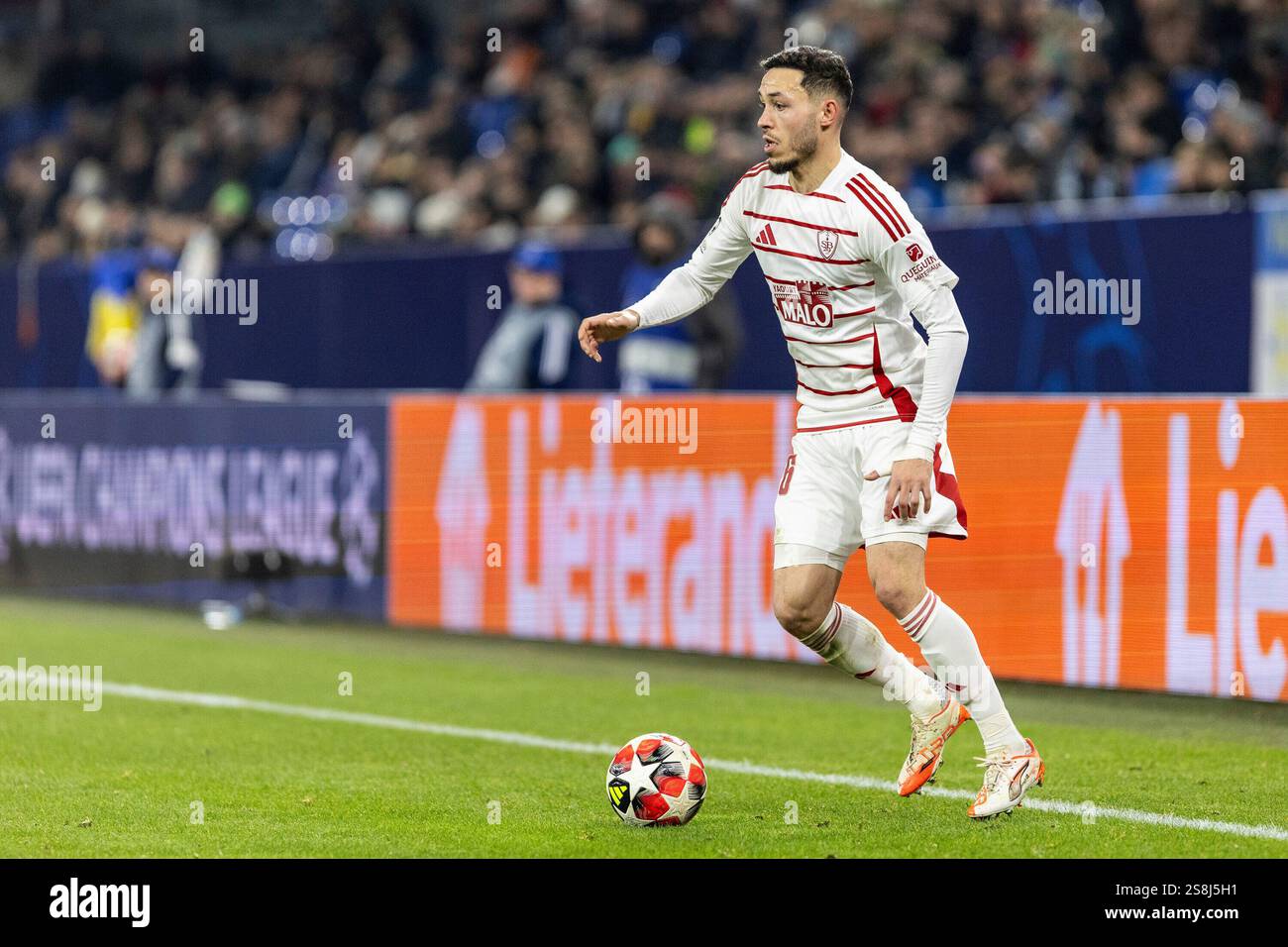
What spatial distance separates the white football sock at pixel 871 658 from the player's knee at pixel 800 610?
0.06 m

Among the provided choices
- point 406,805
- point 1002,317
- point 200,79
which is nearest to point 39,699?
point 406,805

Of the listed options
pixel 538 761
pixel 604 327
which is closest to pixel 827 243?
pixel 604 327

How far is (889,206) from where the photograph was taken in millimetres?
6352

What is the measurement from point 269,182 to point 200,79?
480 centimetres

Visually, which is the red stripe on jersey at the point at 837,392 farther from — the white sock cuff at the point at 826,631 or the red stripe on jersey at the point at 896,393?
the white sock cuff at the point at 826,631

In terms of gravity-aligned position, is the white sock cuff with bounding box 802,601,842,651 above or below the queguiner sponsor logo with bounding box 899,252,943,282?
below

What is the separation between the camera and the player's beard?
6.41 m

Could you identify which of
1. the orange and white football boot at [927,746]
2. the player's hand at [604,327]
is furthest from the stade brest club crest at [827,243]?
the orange and white football boot at [927,746]

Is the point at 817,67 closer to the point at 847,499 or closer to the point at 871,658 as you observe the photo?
the point at 847,499

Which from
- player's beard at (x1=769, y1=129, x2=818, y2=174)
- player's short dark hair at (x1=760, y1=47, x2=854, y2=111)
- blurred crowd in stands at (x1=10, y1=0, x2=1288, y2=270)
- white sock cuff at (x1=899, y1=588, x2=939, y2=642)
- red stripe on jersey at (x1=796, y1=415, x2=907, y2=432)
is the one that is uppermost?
blurred crowd in stands at (x1=10, y1=0, x2=1288, y2=270)

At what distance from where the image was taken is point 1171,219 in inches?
474

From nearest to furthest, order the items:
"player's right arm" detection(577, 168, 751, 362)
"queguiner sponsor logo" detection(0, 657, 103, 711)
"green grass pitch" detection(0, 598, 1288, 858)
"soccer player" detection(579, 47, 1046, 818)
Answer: "green grass pitch" detection(0, 598, 1288, 858) → "soccer player" detection(579, 47, 1046, 818) → "player's right arm" detection(577, 168, 751, 362) → "queguiner sponsor logo" detection(0, 657, 103, 711)
